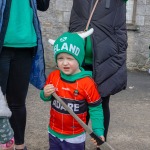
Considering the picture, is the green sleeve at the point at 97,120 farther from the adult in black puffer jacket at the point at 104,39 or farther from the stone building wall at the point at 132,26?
the stone building wall at the point at 132,26

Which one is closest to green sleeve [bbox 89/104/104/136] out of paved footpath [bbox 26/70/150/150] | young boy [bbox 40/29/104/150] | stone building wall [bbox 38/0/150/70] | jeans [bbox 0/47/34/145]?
young boy [bbox 40/29/104/150]

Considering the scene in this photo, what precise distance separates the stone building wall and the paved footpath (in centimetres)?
234

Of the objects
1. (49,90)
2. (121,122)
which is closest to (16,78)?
(49,90)

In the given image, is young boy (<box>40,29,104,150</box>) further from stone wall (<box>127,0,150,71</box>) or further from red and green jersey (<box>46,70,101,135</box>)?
stone wall (<box>127,0,150,71</box>)

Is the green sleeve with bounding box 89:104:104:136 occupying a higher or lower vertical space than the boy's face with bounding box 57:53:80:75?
lower

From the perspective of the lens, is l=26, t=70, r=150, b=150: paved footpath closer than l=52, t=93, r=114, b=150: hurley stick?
No

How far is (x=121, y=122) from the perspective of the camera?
4.93 metres

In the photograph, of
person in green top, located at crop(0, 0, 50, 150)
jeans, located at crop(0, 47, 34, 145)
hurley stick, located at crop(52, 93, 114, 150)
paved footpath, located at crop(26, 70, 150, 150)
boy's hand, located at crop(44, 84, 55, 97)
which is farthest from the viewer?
paved footpath, located at crop(26, 70, 150, 150)

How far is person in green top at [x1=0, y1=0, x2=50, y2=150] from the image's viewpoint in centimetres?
299

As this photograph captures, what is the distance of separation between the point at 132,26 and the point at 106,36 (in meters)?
5.80

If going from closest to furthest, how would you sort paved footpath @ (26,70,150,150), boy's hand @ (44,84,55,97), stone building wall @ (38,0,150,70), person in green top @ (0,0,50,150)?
boy's hand @ (44,84,55,97) → person in green top @ (0,0,50,150) → paved footpath @ (26,70,150,150) → stone building wall @ (38,0,150,70)

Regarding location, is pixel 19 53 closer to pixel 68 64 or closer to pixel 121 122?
pixel 68 64

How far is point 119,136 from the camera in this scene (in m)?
4.42

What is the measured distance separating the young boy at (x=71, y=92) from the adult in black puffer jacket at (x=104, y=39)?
0.40m
